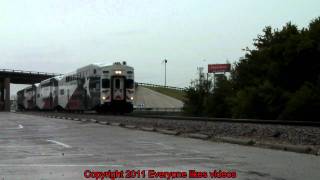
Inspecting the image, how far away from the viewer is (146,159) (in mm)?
14016

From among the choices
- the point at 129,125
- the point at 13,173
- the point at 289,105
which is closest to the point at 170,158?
the point at 13,173

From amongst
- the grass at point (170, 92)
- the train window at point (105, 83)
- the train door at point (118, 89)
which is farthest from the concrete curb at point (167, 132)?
the grass at point (170, 92)

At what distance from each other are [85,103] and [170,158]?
34.2 meters

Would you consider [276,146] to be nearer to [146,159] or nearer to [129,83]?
[146,159]

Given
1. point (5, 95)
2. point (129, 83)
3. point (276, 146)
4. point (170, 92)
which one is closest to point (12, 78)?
point (5, 95)

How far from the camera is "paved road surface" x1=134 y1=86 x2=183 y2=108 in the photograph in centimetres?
11395

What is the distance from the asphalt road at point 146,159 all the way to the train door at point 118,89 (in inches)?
934

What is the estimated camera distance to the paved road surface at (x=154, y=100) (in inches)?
4486

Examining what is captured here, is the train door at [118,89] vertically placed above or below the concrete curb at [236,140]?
above

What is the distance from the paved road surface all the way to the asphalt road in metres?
93.6

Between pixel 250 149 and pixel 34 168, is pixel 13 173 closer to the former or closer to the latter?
pixel 34 168

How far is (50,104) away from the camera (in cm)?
6662

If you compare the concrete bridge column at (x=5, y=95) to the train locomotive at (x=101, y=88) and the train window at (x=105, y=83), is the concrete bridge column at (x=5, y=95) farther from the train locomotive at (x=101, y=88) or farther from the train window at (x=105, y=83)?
the train window at (x=105, y=83)

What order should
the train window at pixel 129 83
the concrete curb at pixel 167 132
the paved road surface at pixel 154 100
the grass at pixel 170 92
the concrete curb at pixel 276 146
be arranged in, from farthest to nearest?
the grass at pixel 170 92
the paved road surface at pixel 154 100
the train window at pixel 129 83
the concrete curb at pixel 167 132
the concrete curb at pixel 276 146
